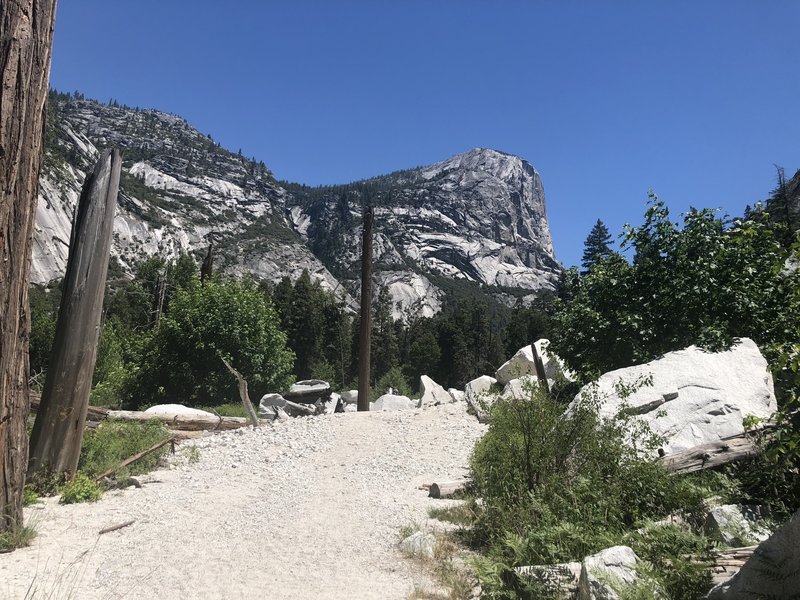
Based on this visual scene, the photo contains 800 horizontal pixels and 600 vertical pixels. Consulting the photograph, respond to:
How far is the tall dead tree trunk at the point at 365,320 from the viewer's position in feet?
59.1

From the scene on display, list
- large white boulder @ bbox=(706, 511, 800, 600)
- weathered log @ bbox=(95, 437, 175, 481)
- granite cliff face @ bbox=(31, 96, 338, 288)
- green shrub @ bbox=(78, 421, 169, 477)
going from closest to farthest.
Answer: large white boulder @ bbox=(706, 511, 800, 600)
weathered log @ bbox=(95, 437, 175, 481)
green shrub @ bbox=(78, 421, 169, 477)
granite cliff face @ bbox=(31, 96, 338, 288)

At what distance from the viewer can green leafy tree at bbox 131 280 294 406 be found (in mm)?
20703

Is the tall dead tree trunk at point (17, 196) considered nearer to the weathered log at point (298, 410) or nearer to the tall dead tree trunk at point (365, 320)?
the weathered log at point (298, 410)

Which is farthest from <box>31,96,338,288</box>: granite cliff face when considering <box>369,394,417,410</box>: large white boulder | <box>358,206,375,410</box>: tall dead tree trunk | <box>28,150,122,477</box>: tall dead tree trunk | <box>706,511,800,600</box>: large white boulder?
<box>706,511,800,600</box>: large white boulder

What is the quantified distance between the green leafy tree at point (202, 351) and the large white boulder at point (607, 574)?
18.5 meters

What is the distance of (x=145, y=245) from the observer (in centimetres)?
10025

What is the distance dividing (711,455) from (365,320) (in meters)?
13.9

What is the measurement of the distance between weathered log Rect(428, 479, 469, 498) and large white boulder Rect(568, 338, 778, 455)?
2138mm

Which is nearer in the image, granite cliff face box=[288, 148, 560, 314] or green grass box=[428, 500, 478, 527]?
green grass box=[428, 500, 478, 527]

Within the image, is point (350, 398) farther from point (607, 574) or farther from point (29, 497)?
point (607, 574)

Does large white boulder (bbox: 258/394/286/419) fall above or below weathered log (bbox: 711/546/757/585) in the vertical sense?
above

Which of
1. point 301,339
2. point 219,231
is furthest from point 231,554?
point 219,231

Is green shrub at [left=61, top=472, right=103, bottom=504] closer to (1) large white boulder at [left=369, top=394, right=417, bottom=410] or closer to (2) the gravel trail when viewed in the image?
(2) the gravel trail

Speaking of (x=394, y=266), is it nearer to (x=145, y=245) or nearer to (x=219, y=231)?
(x=219, y=231)
